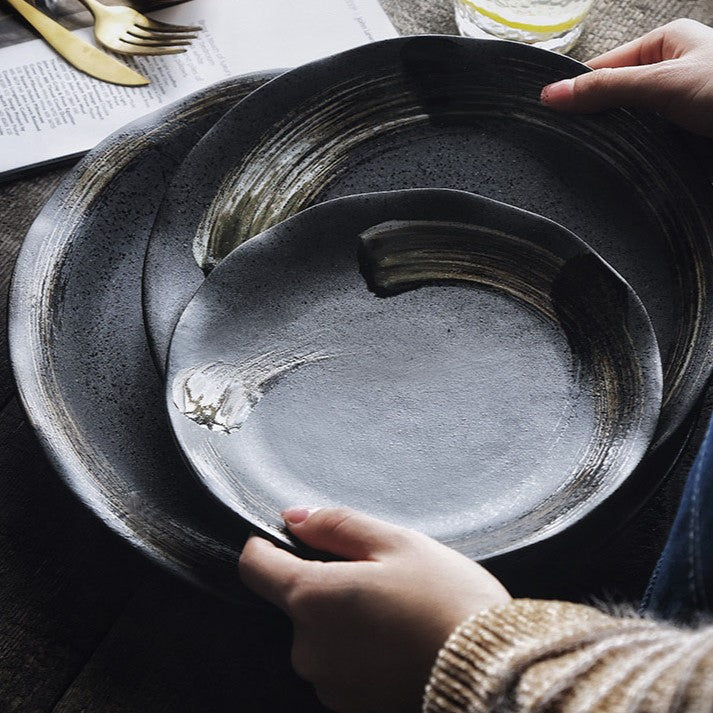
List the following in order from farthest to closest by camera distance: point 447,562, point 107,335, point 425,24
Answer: point 425,24, point 107,335, point 447,562

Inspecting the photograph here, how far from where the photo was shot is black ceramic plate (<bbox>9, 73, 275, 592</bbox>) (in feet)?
1.56

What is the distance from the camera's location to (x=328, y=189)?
594mm

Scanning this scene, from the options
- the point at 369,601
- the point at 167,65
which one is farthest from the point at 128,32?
the point at 369,601

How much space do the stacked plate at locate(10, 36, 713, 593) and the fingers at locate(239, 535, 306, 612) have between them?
0.4 inches

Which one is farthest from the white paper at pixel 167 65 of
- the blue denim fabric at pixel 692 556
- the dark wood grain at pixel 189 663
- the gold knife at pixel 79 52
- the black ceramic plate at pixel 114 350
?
the blue denim fabric at pixel 692 556

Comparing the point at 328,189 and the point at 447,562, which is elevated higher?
the point at 328,189

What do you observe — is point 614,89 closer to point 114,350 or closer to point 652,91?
point 652,91

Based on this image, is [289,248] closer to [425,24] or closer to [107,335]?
[107,335]

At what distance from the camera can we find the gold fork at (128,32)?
741mm

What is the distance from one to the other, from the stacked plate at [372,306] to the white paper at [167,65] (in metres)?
0.13

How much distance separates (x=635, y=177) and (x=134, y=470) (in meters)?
0.37

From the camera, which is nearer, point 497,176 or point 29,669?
point 29,669

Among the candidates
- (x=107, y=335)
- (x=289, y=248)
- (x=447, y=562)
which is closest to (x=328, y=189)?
(x=289, y=248)

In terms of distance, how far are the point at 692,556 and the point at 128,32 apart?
1.99 feet
